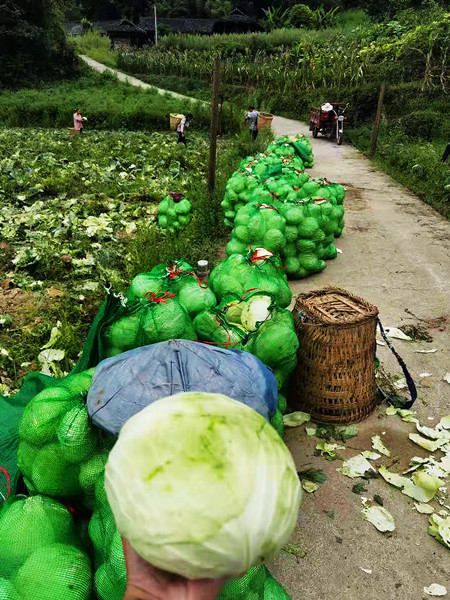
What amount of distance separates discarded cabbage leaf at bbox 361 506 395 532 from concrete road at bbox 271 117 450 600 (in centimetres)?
3

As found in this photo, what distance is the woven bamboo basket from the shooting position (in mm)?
3305

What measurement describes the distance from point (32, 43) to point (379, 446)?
36471 millimetres

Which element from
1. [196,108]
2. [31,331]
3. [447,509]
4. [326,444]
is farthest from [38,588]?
[196,108]

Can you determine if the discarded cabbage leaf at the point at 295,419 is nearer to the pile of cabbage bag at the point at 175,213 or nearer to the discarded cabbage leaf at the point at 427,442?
the discarded cabbage leaf at the point at 427,442

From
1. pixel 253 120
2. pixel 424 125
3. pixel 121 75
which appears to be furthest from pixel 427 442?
pixel 121 75

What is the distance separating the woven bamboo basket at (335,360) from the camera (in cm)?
330

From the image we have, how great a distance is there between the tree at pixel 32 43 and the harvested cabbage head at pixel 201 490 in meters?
35.5

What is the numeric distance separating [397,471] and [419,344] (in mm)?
1756

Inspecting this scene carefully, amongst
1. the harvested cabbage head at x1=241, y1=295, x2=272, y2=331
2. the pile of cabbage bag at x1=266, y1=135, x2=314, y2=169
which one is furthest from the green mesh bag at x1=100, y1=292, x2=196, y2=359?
the pile of cabbage bag at x1=266, y1=135, x2=314, y2=169

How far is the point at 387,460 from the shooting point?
3158 millimetres

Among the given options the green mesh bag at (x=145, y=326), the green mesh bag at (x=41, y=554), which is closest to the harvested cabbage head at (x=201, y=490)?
the green mesh bag at (x=41, y=554)

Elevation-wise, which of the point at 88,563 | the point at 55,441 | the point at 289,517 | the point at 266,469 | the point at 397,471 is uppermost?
the point at 266,469

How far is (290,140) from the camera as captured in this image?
41.1 ft

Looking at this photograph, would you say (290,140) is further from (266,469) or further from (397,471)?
(266,469)
